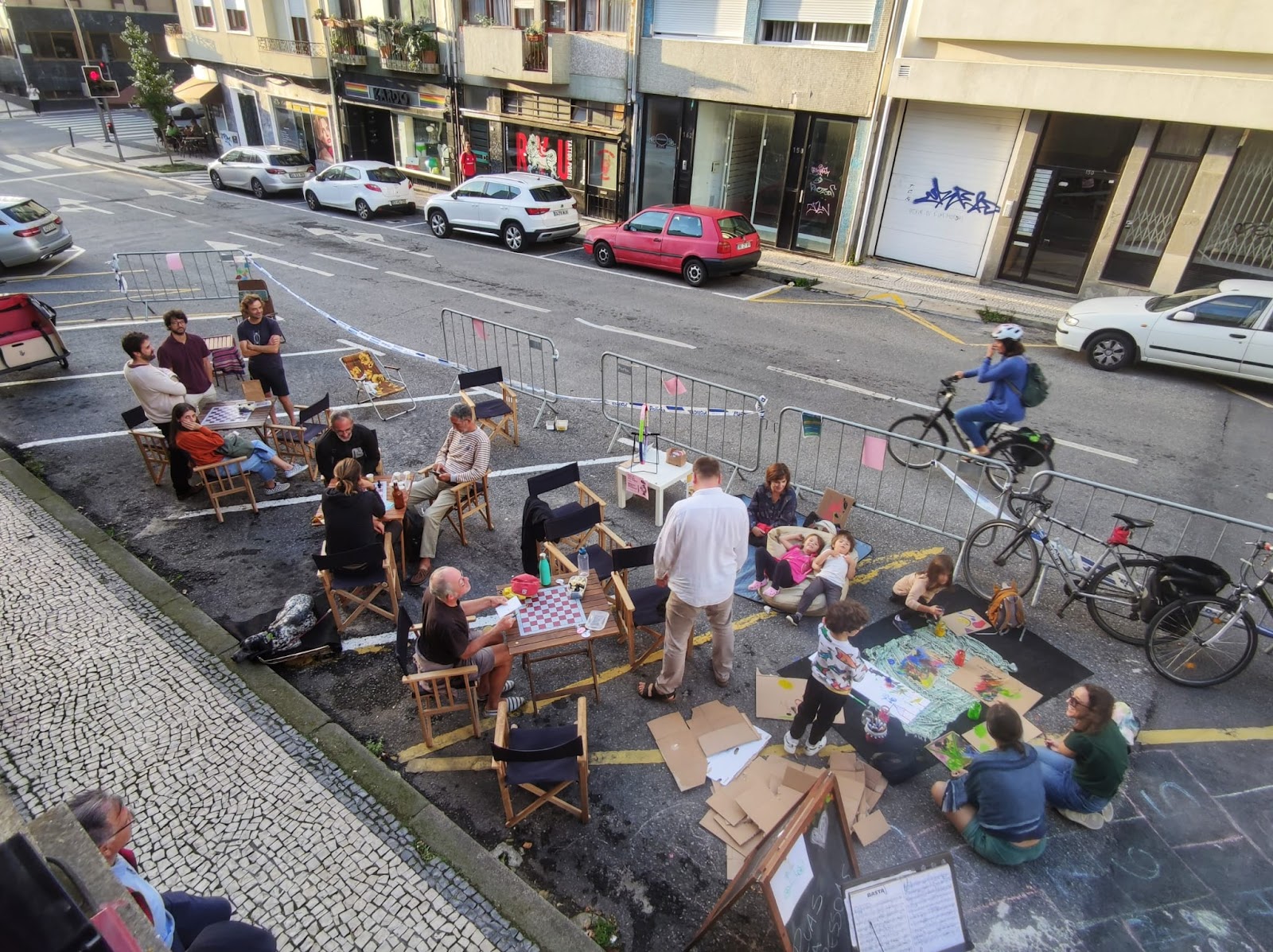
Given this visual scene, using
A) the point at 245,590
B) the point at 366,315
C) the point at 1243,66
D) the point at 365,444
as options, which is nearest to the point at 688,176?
the point at 366,315

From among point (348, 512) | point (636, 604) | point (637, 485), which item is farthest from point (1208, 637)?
point (348, 512)

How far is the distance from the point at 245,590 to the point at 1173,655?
8.24 meters

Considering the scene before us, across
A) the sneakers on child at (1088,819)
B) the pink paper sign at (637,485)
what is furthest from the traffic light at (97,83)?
the sneakers on child at (1088,819)

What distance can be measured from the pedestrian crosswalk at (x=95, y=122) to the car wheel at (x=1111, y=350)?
42230 millimetres

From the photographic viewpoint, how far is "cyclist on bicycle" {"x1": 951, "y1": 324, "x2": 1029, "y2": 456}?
8195 millimetres

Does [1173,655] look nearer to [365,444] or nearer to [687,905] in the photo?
[687,905]

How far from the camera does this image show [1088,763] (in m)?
4.59

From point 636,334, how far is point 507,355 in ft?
9.87

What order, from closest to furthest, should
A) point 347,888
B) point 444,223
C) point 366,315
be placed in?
point 347,888 → point 366,315 → point 444,223

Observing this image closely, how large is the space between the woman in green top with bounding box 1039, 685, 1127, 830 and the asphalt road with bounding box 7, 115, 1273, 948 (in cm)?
25

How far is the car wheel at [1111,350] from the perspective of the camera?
1224 cm

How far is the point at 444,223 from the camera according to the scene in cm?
2066

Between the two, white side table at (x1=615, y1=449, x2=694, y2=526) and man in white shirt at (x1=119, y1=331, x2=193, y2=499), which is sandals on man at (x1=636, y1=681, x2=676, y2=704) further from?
man in white shirt at (x1=119, y1=331, x2=193, y2=499)

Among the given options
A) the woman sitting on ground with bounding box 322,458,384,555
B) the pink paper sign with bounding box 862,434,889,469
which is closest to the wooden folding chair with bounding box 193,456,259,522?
the woman sitting on ground with bounding box 322,458,384,555
